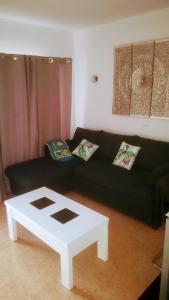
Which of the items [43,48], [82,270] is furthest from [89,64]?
[82,270]

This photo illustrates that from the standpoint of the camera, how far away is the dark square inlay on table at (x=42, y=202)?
2.34 metres

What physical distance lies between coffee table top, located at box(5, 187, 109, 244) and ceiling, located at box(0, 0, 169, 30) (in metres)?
2.11

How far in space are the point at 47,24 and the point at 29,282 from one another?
3392 mm

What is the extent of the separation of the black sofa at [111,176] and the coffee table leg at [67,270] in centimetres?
111

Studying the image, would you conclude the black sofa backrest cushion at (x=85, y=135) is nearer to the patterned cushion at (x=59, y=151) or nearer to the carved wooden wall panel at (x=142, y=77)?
the patterned cushion at (x=59, y=151)

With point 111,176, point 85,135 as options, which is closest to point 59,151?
point 85,135

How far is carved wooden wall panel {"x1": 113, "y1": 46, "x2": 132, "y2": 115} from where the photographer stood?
3.43 meters

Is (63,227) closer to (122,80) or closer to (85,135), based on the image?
(85,135)

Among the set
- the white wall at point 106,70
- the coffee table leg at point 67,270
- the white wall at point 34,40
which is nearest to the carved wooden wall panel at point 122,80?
the white wall at point 106,70

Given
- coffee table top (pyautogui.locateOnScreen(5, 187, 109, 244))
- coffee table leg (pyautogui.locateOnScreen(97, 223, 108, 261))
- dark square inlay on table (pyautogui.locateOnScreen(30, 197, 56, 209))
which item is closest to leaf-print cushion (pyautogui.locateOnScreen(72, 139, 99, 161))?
coffee table top (pyautogui.locateOnScreen(5, 187, 109, 244))

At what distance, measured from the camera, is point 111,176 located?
301cm

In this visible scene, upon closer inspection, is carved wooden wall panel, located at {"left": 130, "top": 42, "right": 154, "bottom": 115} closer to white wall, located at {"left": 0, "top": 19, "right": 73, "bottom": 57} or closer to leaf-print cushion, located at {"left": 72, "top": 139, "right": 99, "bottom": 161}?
leaf-print cushion, located at {"left": 72, "top": 139, "right": 99, "bottom": 161}

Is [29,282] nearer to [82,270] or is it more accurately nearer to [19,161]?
[82,270]

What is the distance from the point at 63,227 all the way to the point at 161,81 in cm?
224
